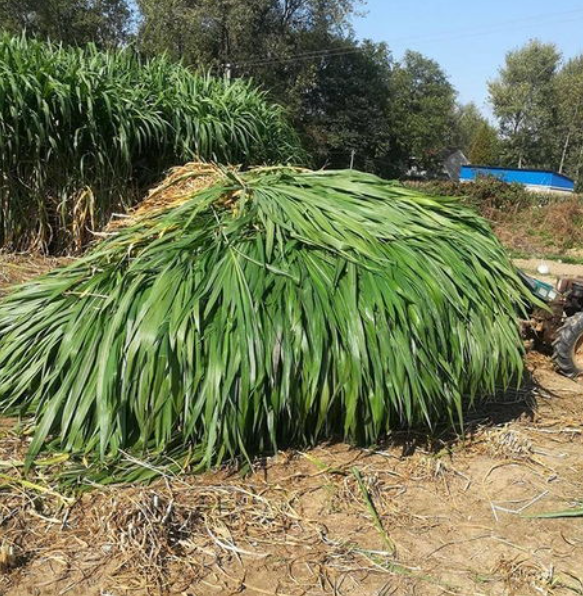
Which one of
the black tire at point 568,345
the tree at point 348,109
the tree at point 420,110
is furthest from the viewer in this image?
the tree at point 420,110

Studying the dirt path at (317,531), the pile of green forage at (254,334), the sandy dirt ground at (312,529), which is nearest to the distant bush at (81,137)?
the pile of green forage at (254,334)

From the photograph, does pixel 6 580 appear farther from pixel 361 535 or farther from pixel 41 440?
pixel 361 535

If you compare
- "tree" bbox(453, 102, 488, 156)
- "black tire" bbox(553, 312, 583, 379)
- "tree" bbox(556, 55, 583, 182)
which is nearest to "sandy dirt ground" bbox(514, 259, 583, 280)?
"black tire" bbox(553, 312, 583, 379)

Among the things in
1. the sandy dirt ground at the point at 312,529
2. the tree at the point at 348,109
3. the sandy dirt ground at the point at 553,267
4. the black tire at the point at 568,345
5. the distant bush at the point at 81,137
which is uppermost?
the tree at the point at 348,109

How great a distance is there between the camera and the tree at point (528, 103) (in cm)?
4119

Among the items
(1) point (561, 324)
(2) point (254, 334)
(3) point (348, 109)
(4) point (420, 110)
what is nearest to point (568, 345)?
(1) point (561, 324)

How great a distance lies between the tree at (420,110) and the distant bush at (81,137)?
32677mm

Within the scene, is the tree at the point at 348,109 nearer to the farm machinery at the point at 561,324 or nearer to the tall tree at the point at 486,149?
the tall tree at the point at 486,149

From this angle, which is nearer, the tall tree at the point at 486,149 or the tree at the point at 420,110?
the tree at the point at 420,110

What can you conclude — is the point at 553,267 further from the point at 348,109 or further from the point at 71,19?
the point at 71,19

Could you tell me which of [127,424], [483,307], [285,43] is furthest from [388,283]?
[285,43]

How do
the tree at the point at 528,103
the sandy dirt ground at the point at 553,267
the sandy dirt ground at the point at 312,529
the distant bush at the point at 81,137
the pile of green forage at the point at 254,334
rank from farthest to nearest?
1. the tree at the point at 528,103
2. the sandy dirt ground at the point at 553,267
3. the distant bush at the point at 81,137
4. the pile of green forage at the point at 254,334
5. the sandy dirt ground at the point at 312,529

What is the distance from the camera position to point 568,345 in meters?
4.30

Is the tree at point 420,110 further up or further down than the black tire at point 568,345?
further up
